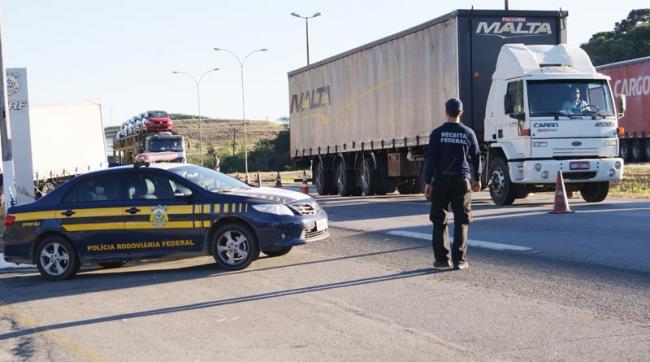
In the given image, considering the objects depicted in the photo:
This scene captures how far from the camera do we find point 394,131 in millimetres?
23906

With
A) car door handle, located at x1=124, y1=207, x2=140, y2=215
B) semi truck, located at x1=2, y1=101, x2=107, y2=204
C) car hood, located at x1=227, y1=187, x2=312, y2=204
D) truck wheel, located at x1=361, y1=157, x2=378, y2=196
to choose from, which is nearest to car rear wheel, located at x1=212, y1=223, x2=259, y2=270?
car hood, located at x1=227, y1=187, x2=312, y2=204

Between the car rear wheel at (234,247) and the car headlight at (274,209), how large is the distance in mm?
310

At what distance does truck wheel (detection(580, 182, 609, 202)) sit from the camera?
18500 millimetres

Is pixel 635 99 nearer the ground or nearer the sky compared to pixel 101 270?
nearer the sky

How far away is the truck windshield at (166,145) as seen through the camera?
43.9 metres

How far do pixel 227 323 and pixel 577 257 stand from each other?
15.1ft

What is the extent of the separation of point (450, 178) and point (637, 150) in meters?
35.5

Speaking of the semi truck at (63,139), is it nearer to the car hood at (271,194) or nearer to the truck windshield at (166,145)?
the truck windshield at (166,145)

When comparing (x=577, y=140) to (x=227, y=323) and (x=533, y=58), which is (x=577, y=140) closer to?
(x=533, y=58)

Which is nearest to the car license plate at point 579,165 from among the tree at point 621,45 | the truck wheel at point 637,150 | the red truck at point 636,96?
the red truck at point 636,96

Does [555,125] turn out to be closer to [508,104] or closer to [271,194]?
[508,104]

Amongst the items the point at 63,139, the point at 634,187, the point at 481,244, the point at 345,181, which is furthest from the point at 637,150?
the point at 481,244

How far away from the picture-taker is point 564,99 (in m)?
17.5

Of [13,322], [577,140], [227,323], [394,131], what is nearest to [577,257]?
[227,323]
